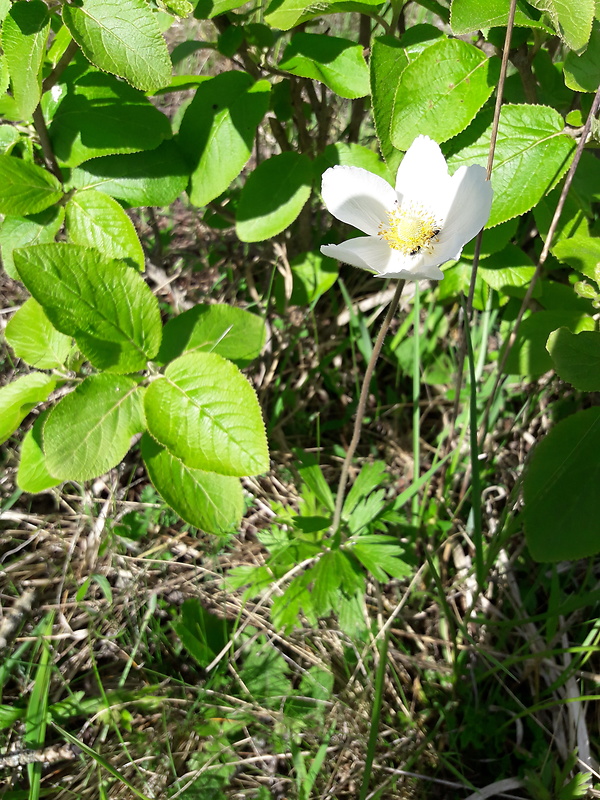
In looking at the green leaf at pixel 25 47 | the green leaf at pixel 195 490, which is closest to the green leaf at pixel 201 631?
the green leaf at pixel 195 490

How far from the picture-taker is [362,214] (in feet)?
5.50

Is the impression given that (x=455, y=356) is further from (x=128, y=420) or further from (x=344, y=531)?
(x=128, y=420)

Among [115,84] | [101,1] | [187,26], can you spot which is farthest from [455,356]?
[187,26]

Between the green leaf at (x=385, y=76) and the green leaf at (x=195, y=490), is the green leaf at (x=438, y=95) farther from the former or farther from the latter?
the green leaf at (x=195, y=490)

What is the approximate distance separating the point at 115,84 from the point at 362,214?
815 millimetres

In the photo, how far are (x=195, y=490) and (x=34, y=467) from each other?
529mm

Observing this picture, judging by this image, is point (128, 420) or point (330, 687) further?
point (330, 687)

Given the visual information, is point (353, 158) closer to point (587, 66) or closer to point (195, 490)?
point (587, 66)

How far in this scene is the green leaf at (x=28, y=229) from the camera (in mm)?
1821

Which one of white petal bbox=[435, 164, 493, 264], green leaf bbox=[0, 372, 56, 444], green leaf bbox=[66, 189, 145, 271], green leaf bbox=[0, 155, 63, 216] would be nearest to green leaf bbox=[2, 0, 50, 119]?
green leaf bbox=[0, 155, 63, 216]

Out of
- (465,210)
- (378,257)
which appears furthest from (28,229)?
(465,210)

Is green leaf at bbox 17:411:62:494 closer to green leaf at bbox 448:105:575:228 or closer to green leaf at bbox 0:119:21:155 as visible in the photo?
green leaf at bbox 0:119:21:155

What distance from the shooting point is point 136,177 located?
6.22 ft

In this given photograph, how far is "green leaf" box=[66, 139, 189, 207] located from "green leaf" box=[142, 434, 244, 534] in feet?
2.31
